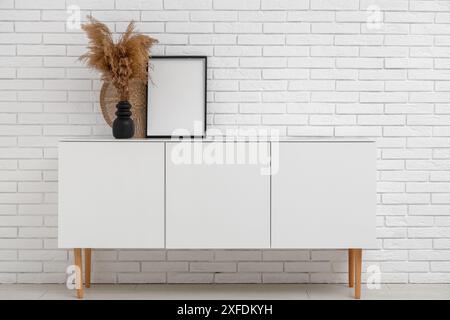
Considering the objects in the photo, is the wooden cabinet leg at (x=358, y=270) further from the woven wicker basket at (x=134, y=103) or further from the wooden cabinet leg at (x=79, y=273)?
the wooden cabinet leg at (x=79, y=273)

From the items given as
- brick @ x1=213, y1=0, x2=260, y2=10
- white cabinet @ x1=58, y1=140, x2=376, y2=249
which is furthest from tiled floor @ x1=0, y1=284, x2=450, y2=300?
brick @ x1=213, y1=0, x2=260, y2=10

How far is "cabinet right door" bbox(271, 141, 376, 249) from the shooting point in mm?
3057

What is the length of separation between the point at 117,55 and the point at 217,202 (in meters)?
0.97

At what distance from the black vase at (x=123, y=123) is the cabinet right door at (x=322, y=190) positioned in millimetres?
809

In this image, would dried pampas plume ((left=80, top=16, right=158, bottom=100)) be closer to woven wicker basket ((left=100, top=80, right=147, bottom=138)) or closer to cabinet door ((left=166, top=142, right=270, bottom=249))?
woven wicker basket ((left=100, top=80, right=147, bottom=138))

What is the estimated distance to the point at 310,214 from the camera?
3061 mm

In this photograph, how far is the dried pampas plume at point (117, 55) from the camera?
3156 millimetres

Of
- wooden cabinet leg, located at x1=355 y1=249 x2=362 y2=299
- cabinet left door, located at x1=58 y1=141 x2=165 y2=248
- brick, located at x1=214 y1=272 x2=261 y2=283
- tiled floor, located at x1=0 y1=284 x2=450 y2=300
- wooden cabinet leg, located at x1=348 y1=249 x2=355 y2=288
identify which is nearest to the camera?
cabinet left door, located at x1=58 y1=141 x2=165 y2=248

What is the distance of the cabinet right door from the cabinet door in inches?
3.8

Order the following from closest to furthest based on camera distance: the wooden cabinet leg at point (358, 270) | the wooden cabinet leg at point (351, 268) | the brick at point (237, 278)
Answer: the wooden cabinet leg at point (358, 270) → the wooden cabinet leg at point (351, 268) → the brick at point (237, 278)

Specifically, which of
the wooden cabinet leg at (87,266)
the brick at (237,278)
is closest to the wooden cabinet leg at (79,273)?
the wooden cabinet leg at (87,266)

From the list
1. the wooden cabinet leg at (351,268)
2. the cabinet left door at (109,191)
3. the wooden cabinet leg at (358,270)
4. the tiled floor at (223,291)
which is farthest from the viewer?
the wooden cabinet leg at (351,268)
